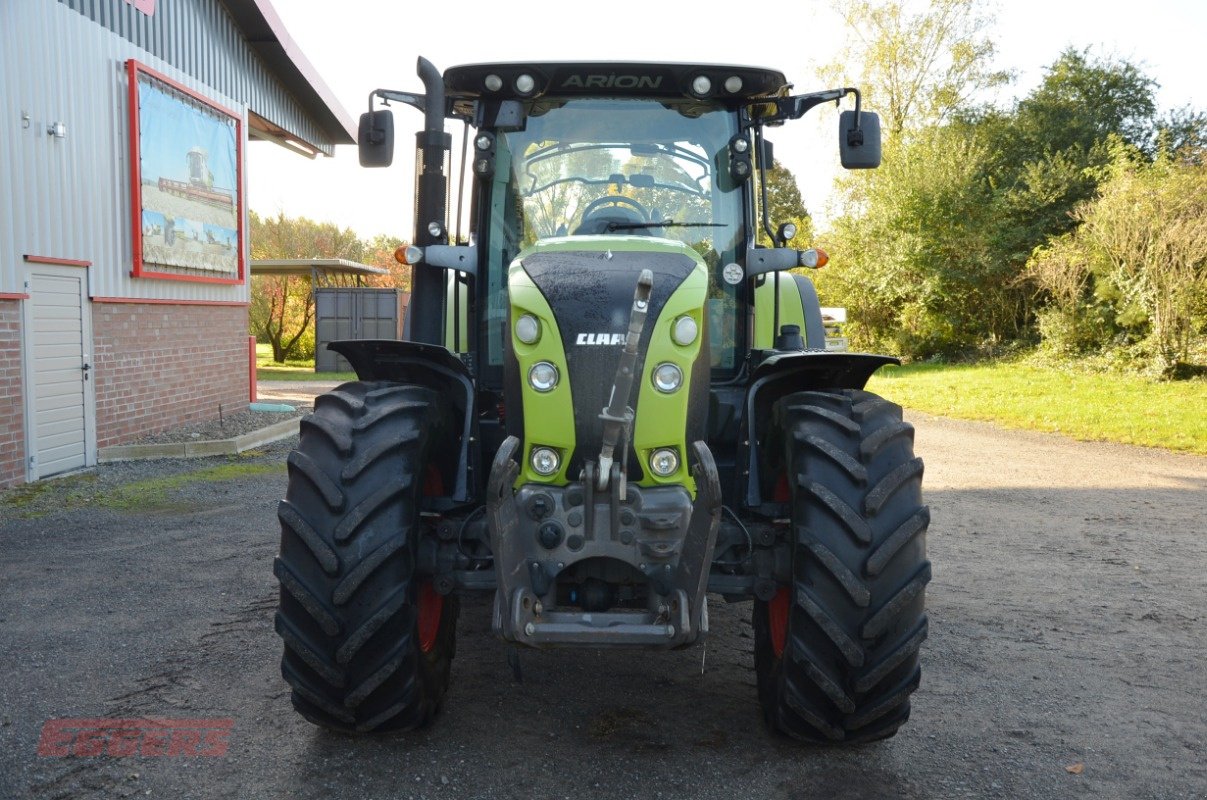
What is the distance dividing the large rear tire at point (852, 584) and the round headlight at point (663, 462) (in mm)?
417

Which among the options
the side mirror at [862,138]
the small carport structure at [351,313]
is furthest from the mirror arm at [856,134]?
the small carport structure at [351,313]

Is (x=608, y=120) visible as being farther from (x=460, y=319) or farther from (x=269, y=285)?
(x=269, y=285)

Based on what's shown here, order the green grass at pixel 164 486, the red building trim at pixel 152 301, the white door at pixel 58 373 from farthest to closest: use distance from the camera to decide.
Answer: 1. the red building trim at pixel 152 301
2. the white door at pixel 58 373
3. the green grass at pixel 164 486

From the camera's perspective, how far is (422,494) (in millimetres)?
3777

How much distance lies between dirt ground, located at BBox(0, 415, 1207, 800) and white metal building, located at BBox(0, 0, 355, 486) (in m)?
2.85

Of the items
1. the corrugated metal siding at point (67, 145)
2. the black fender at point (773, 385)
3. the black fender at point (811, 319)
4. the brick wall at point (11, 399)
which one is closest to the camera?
the black fender at point (773, 385)

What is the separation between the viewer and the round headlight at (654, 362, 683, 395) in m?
3.50

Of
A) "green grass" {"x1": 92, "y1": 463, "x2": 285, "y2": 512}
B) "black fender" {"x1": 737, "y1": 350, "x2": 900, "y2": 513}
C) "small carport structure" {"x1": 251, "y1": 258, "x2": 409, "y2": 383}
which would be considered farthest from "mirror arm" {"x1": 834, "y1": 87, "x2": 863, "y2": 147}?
"small carport structure" {"x1": 251, "y1": 258, "x2": 409, "y2": 383}

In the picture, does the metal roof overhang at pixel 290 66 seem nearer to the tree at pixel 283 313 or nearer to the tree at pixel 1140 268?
the tree at pixel 283 313

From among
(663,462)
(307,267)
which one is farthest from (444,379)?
(307,267)

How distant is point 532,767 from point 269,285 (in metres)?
28.4

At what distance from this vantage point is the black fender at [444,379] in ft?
12.8

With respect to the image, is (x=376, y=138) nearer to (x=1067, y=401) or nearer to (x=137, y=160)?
(x=137, y=160)

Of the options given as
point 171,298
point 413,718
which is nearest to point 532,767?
point 413,718
